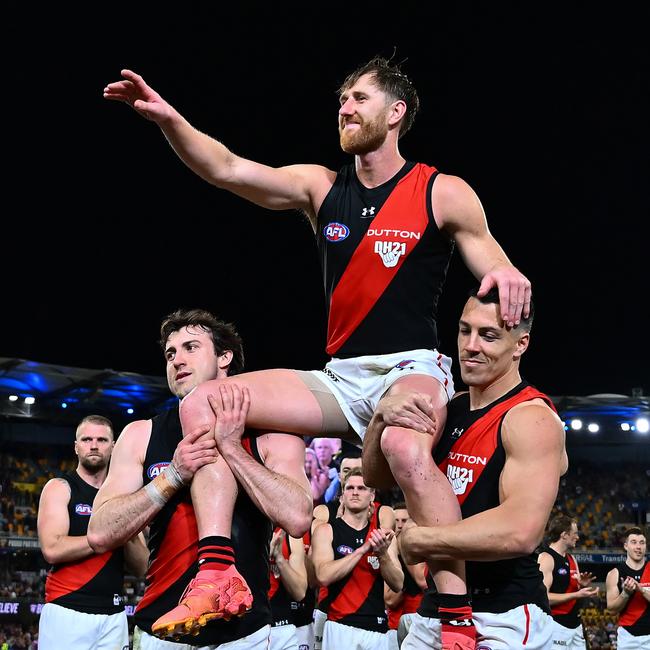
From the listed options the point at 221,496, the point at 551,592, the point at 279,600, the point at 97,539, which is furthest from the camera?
the point at 551,592

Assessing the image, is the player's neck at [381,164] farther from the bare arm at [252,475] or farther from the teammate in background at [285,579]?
the teammate in background at [285,579]

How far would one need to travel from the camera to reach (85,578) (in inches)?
337

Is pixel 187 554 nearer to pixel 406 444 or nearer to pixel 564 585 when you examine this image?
pixel 406 444

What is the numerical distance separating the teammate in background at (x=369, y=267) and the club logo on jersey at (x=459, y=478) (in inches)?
11.1

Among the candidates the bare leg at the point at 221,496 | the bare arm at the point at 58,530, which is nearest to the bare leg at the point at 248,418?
the bare leg at the point at 221,496

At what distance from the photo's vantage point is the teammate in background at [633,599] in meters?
14.6

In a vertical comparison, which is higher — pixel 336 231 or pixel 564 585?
pixel 336 231

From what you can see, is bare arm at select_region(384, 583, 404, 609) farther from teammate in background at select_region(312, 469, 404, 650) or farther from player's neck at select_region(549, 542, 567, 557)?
player's neck at select_region(549, 542, 567, 557)

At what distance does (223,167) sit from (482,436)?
2017 millimetres

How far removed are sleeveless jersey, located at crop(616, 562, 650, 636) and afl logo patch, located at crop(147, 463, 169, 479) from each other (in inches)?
455

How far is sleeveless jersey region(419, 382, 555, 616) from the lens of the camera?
4617 mm

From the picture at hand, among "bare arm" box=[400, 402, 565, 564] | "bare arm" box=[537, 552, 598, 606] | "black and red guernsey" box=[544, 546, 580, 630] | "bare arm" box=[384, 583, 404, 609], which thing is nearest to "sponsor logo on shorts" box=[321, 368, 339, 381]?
"bare arm" box=[400, 402, 565, 564]

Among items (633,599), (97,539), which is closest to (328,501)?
(633,599)

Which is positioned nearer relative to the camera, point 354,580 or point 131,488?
point 131,488
